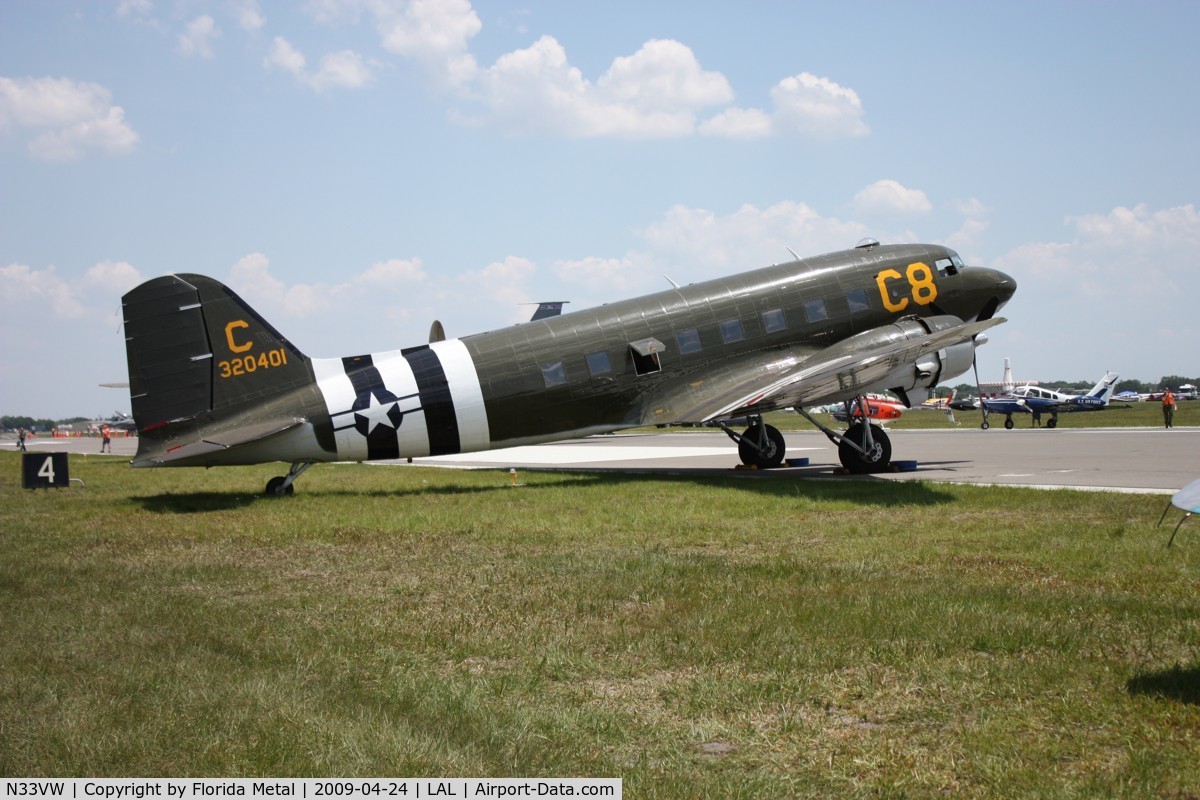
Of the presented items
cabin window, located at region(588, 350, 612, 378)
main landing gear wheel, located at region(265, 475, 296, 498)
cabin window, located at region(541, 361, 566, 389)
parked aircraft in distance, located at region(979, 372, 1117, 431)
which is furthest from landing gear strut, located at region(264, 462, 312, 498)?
parked aircraft in distance, located at region(979, 372, 1117, 431)

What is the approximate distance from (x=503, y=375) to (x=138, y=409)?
7.53m

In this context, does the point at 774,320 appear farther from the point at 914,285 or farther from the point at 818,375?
the point at 914,285

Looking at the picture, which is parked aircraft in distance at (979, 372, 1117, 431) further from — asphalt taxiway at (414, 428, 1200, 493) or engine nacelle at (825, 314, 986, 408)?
engine nacelle at (825, 314, 986, 408)

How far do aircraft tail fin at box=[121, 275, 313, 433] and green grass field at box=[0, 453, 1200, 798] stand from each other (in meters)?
4.21

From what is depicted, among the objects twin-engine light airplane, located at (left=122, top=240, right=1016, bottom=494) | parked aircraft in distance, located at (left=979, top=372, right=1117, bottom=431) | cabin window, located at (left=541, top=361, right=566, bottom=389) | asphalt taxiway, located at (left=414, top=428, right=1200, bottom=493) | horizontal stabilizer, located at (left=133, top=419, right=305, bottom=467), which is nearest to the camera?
horizontal stabilizer, located at (left=133, top=419, right=305, bottom=467)

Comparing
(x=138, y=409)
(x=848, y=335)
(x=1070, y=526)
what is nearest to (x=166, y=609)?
(x=138, y=409)

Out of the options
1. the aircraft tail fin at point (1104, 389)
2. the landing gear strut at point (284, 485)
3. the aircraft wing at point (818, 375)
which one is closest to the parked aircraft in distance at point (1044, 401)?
the aircraft tail fin at point (1104, 389)

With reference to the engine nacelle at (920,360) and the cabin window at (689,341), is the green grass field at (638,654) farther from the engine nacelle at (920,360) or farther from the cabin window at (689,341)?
the cabin window at (689,341)

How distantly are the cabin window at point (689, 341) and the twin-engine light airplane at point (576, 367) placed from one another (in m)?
0.05

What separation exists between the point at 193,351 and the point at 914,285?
17.3 meters

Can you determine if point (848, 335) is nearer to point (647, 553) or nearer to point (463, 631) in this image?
point (647, 553)

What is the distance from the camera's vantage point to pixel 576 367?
22.9 m

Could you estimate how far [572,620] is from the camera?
31.2 feet

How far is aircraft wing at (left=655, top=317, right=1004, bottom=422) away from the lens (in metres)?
21.9
